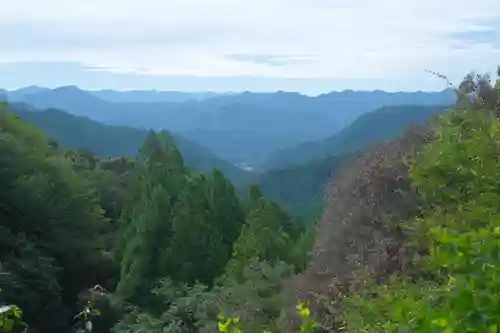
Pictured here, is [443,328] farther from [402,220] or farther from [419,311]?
[402,220]

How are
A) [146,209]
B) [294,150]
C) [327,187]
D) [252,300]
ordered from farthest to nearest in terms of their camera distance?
[294,150] → [146,209] → [252,300] → [327,187]

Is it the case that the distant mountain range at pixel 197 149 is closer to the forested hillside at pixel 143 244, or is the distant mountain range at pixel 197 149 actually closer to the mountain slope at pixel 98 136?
the mountain slope at pixel 98 136

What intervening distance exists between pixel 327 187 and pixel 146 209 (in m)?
10.6

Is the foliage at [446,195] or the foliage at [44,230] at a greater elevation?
the foliage at [446,195]

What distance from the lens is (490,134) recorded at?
7430mm

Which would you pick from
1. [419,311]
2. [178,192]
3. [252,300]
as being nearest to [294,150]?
[178,192]

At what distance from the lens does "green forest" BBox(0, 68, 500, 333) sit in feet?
10.0

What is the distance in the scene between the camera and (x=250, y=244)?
16406 mm

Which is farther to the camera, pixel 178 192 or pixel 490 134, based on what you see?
pixel 178 192

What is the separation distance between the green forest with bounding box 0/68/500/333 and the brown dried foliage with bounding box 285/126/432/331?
0.02 metres

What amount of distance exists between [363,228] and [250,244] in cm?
698

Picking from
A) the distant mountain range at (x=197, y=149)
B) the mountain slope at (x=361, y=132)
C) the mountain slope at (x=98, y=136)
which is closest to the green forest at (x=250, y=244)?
the distant mountain range at (x=197, y=149)

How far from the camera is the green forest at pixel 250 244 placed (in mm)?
3056

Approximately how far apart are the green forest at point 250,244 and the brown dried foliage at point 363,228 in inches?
0.9
